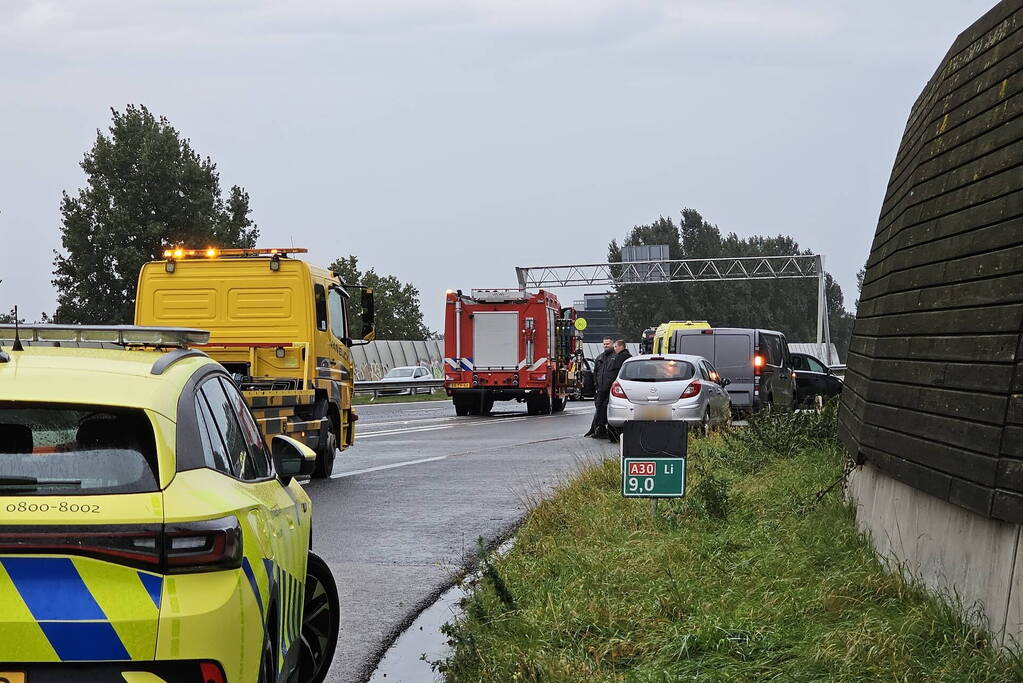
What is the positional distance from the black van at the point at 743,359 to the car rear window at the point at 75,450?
24823 millimetres

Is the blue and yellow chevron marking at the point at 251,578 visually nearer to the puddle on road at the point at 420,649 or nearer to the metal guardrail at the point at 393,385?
the puddle on road at the point at 420,649

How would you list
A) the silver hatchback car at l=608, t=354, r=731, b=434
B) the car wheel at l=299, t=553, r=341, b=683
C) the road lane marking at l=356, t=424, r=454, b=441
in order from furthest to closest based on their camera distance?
the road lane marking at l=356, t=424, r=454, b=441
the silver hatchback car at l=608, t=354, r=731, b=434
the car wheel at l=299, t=553, r=341, b=683

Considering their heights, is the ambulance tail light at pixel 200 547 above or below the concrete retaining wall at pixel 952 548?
above

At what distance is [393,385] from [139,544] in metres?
45.9

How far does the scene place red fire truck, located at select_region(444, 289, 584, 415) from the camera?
3566 cm

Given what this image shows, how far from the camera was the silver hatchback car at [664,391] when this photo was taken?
23844mm

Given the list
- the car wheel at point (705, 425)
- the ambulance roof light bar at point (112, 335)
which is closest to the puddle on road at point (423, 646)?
the ambulance roof light bar at point (112, 335)

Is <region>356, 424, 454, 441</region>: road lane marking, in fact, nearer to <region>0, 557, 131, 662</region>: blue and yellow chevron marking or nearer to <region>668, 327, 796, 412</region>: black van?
<region>668, 327, 796, 412</region>: black van

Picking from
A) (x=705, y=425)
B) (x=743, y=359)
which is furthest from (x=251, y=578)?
(x=743, y=359)

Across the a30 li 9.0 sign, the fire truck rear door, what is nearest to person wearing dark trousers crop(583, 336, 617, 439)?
the fire truck rear door

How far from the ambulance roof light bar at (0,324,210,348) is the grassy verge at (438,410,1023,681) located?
2.06m

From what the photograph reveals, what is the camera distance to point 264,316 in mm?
16984

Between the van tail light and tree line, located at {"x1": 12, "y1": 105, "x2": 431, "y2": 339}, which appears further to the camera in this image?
tree line, located at {"x1": 12, "y1": 105, "x2": 431, "y2": 339}

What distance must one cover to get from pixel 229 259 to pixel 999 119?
1197 cm
